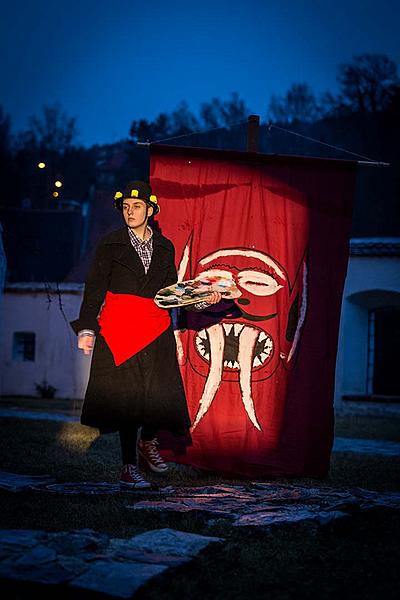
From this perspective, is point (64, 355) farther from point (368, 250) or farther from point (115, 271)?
point (115, 271)

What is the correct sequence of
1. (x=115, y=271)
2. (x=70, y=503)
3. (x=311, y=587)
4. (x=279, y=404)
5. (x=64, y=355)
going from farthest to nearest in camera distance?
(x=64, y=355), (x=279, y=404), (x=115, y=271), (x=70, y=503), (x=311, y=587)

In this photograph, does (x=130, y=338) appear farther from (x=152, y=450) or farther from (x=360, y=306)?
(x=360, y=306)

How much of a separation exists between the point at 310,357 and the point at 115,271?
1841mm

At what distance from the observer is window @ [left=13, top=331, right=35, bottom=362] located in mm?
24828

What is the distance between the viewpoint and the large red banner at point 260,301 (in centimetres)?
687

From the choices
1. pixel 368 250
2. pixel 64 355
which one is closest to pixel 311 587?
pixel 368 250

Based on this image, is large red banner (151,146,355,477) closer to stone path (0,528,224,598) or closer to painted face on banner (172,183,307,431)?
painted face on banner (172,183,307,431)

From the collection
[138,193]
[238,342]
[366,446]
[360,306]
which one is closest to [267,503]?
[238,342]

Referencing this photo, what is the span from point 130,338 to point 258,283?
1517 mm

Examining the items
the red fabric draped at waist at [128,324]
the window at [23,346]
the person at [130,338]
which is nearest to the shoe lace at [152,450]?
the person at [130,338]

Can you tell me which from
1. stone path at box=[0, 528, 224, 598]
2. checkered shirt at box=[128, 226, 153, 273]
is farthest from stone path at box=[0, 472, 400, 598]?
checkered shirt at box=[128, 226, 153, 273]

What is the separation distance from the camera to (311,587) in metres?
3.46

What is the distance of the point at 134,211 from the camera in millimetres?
6102

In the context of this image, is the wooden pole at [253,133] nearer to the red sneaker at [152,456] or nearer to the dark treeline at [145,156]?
the red sneaker at [152,456]
